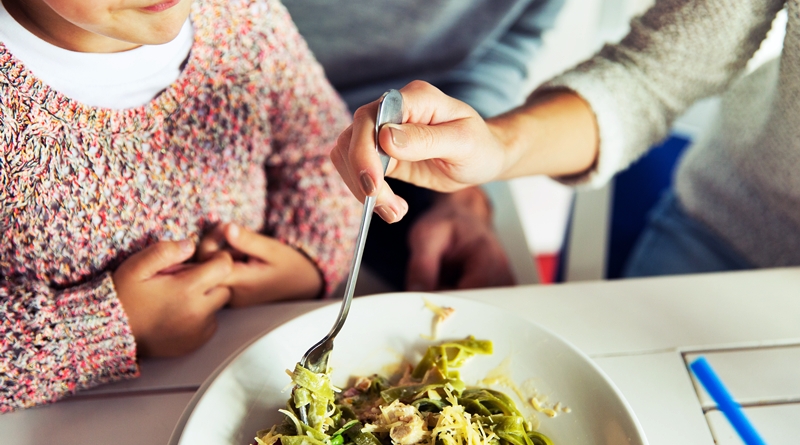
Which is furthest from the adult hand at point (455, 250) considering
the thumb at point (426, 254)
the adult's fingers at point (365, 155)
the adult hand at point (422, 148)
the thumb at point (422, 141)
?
the adult's fingers at point (365, 155)

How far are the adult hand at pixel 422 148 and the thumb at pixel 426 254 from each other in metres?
0.34

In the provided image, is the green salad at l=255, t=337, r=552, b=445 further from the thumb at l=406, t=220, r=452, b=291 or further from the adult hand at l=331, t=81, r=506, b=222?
the thumb at l=406, t=220, r=452, b=291

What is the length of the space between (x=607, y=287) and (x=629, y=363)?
6.0 inches

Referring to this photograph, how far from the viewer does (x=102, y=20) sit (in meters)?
0.61

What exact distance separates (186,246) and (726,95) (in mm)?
1070

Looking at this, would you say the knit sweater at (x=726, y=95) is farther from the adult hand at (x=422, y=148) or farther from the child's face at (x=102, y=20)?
the child's face at (x=102, y=20)

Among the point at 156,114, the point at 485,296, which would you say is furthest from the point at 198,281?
the point at 485,296

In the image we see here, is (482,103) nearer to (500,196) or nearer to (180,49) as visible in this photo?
(500,196)

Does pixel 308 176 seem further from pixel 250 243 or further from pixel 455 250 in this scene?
pixel 455 250

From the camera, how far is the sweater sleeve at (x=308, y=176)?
3.12ft

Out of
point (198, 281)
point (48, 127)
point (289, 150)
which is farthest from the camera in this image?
point (289, 150)

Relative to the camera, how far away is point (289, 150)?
0.97 meters

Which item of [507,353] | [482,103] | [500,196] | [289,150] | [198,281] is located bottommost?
[198,281]

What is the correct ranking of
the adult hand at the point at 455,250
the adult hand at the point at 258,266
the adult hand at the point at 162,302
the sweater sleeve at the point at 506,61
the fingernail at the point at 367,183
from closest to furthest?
the fingernail at the point at 367,183, the adult hand at the point at 162,302, the adult hand at the point at 258,266, the adult hand at the point at 455,250, the sweater sleeve at the point at 506,61
